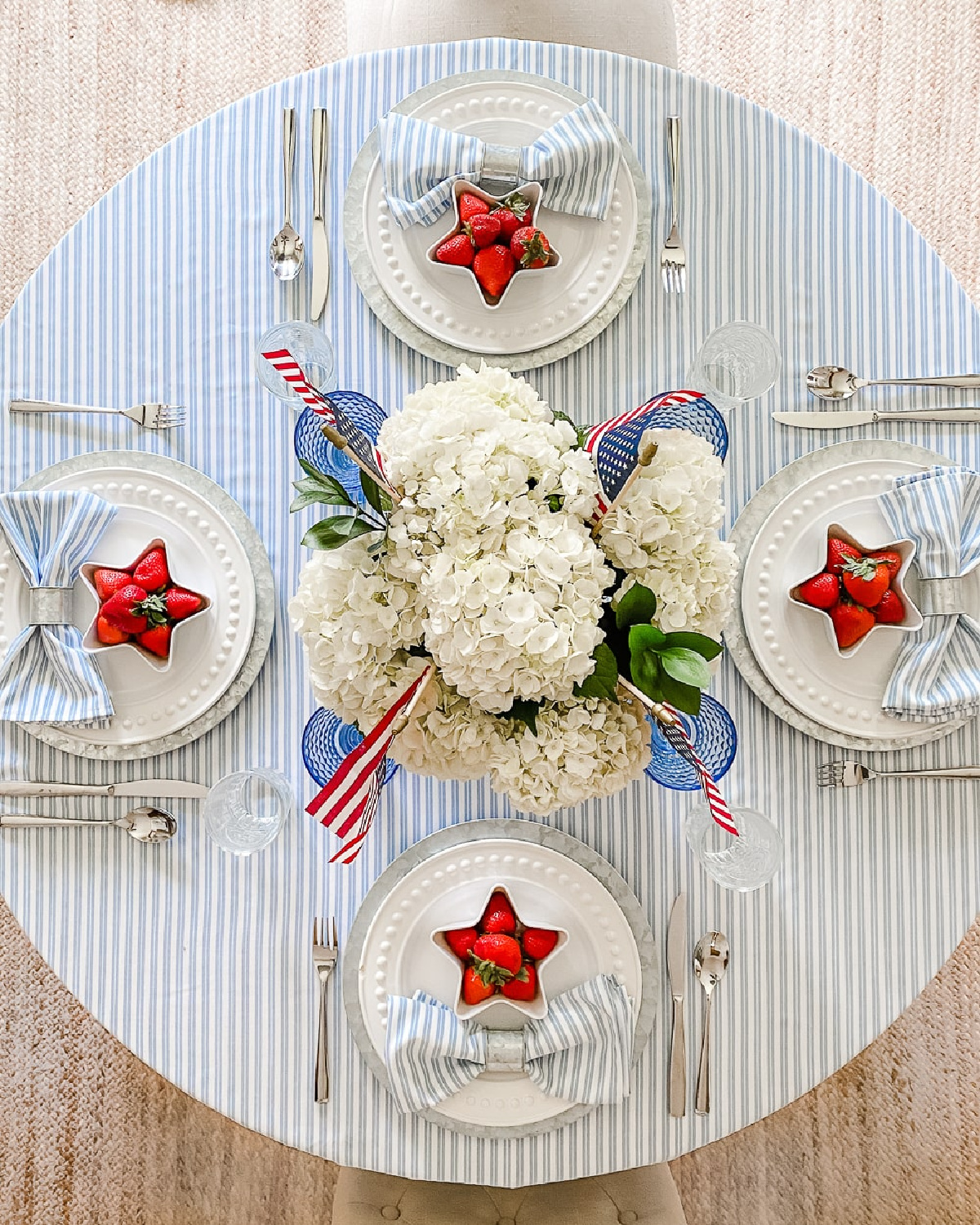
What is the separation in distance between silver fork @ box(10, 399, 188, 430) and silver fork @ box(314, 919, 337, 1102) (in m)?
0.67

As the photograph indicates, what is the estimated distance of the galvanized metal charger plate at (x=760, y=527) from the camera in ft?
4.12

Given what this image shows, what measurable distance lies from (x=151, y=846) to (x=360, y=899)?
0.90 ft

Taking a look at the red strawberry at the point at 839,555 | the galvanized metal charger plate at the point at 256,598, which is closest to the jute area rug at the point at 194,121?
the galvanized metal charger plate at the point at 256,598

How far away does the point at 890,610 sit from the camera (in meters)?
1.22

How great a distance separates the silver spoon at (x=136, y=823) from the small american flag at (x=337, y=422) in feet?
1.97

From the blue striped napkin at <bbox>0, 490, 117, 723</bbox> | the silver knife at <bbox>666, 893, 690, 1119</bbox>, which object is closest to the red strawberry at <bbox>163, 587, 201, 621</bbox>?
the blue striped napkin at <bbox>0, 490, 117, 723</bbox>

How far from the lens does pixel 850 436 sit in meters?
1.29

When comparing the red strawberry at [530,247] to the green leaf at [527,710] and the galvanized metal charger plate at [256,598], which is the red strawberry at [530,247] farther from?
the green leaf at [527,710]

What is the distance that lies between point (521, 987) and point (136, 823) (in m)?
0.52

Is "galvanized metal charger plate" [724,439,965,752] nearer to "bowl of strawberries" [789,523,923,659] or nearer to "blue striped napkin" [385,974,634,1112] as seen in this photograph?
"bowl of strawberries" [789,523,923,659]

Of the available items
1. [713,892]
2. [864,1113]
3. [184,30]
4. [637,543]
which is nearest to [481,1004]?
[713,892]

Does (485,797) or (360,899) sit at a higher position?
(485,797)

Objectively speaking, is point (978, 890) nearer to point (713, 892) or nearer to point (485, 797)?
point (713, 892)

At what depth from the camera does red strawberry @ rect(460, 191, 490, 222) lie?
124 cm
